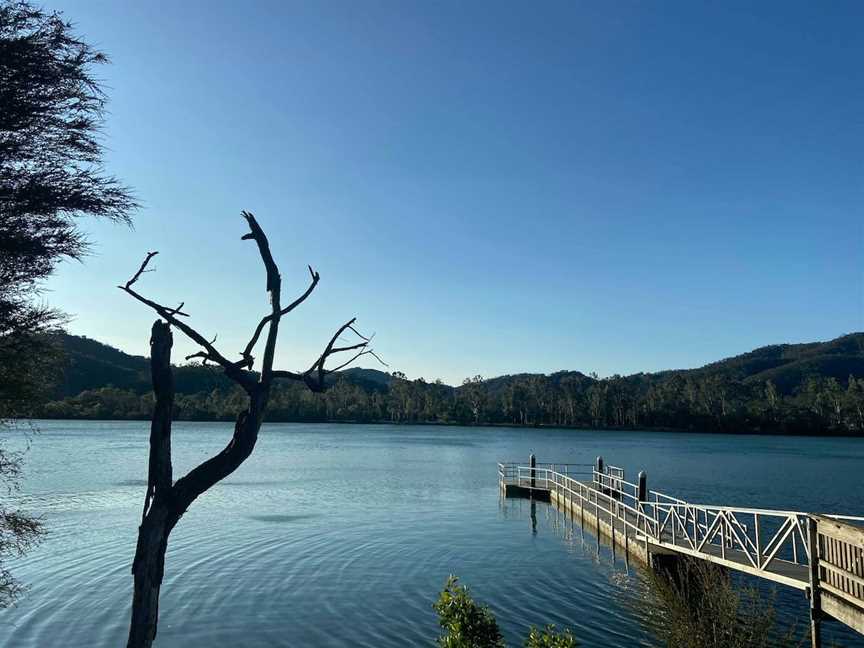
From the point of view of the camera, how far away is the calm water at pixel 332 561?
1636cm

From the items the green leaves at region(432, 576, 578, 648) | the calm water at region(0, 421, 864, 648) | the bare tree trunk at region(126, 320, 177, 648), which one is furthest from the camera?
the calm water at region(0, 421, 864, 648)

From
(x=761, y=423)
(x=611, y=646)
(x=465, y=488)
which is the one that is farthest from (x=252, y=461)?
(x=761, y=423)

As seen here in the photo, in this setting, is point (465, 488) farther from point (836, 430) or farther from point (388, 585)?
point (836, 430)

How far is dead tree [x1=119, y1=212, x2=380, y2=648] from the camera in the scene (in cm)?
661

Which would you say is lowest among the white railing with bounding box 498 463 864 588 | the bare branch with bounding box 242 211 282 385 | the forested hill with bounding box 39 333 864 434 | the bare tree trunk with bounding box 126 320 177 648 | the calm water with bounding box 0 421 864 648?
the calm water with bounding box 0 421 864 648

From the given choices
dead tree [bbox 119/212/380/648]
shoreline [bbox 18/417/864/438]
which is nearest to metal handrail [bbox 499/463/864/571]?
dead tree [bbox 119/212/380/648]

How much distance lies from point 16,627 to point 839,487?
5002 cm

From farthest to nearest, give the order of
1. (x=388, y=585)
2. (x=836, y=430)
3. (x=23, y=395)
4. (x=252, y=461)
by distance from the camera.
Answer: (x=836, y=430) < (x=252, y=461) < (x=388, y=585) < (x=23, y=395)

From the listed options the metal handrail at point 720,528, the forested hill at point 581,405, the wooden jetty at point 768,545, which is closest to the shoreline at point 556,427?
the forested hill at point 581,405

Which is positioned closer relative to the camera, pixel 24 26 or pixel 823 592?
pixel 24 26

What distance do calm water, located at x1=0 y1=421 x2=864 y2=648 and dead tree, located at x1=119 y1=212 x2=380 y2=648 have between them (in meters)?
9.65

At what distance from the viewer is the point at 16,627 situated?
16328 millimetres

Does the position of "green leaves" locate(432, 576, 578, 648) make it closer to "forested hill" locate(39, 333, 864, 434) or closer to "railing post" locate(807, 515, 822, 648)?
"railing post" locate(807, 515, 822, 648)

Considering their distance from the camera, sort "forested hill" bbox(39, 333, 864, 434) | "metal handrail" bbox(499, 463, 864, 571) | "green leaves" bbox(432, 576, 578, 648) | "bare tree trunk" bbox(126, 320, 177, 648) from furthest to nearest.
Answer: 1. "forested hill" bbox(39, 333, 864, 434)
2. "metal handrail" bbox(499, 463, 864, 571)
3. "green leaves" bbox(432, 576, 578, 648)
4. "bare tree trunk" bbox(126, 320, 177, 648)
